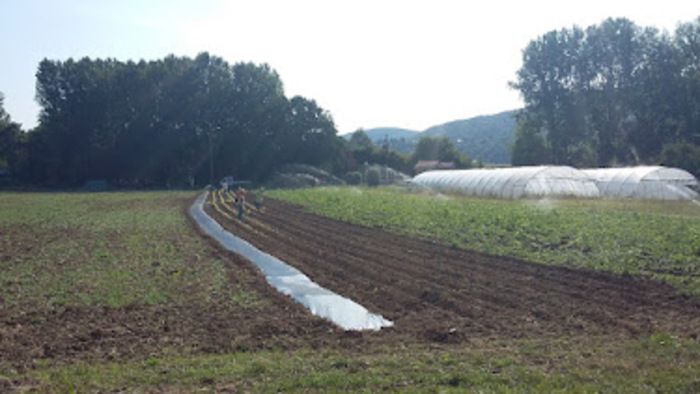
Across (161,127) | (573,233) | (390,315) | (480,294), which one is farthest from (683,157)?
(161,127)

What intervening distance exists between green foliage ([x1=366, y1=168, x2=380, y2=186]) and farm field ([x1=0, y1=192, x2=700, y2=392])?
203ft

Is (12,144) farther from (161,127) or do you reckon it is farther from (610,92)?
(610,92)

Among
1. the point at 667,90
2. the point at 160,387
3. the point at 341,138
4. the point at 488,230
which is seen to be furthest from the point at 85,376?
the point at 341,138

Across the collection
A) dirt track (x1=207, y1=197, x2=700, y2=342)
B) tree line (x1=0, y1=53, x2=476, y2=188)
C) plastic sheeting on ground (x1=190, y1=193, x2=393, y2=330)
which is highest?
tree line (x1=0, y1=53, x2=476, y2=188)

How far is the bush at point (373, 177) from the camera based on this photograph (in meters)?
83.9

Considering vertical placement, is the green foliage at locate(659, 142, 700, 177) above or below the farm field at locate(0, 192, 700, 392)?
above

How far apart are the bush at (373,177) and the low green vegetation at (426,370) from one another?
243ft

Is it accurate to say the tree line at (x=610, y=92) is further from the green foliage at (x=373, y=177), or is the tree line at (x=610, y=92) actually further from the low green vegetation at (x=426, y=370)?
the low green vegetation at (x=426, y=370)

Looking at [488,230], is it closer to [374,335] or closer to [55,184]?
[374,335]

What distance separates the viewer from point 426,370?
825cm

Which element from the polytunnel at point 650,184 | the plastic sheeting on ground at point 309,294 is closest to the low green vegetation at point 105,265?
the plastic sheeting on ground at point 309,294

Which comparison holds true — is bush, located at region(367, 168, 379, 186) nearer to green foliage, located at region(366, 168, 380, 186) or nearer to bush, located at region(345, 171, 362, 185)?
green foliage, located at region(366, 168, 380, 186)

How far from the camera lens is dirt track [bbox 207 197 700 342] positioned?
11.2m

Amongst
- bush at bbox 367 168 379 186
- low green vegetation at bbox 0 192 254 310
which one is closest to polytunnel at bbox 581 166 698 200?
low green vegetation at bbox 0 192 254 310
